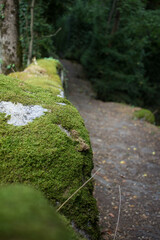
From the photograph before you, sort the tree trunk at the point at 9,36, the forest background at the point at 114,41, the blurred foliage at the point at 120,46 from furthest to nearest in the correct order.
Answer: the blurred foliage at the point at 120,46 < the forest background at the point at 114,41 < the tree trunk at the point at 9,36

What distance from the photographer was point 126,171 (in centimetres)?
521

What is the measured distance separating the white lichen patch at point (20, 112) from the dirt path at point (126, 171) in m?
1.99

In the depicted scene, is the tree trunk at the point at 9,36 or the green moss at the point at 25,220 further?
the tree trunk at the point at 9,36

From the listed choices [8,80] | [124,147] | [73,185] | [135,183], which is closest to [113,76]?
[124,147]

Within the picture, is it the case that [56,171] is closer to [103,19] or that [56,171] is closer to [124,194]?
[124,194]

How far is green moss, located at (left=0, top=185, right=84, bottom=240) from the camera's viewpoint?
0.71 m

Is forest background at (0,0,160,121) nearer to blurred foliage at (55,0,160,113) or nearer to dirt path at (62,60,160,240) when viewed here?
blurred foliage at (55,0,160,113)

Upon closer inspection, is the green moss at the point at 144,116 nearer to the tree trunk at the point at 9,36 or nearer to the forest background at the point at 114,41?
the forest background at the point at 114,41

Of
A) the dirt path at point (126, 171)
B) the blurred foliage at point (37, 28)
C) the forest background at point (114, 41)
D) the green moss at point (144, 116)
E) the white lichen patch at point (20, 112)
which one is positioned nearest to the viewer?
the white lichen patch at point (20, 112)

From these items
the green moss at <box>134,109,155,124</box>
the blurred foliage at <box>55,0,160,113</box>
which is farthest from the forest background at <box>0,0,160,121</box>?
the green moss at <box>134,109,155,124</box>

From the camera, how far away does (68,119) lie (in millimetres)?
2229

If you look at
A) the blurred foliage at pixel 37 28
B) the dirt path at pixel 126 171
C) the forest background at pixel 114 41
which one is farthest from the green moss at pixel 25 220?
the forest background at pixel 114 41

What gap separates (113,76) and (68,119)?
10569 millimetres

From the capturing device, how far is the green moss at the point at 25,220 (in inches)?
28.1
